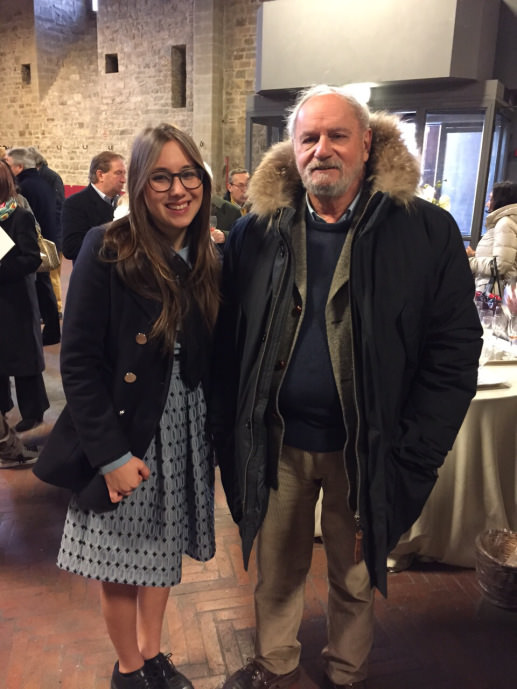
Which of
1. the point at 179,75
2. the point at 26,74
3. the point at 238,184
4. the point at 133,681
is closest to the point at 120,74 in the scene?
the point at 179,75

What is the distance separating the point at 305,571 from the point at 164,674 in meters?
0.60

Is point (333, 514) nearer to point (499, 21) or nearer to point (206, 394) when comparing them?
point (206, 394)

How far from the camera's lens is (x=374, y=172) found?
5.57 feet

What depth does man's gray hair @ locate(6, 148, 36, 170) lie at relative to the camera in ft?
17.2

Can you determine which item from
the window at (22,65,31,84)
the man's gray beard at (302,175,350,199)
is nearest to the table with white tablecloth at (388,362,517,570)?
the man's gray beard at (302,175,350,199)

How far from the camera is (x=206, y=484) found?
6.05 ft

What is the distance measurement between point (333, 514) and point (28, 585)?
5.14 feet

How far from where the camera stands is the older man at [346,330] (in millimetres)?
1605

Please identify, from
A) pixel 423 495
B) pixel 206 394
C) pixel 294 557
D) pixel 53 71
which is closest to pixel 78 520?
pixel 206 394

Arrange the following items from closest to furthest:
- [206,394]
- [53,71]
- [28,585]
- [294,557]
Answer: [206,394] → [294,557] → [28,585] → [53,71]

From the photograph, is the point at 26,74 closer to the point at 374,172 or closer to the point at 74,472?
the point at 374,172

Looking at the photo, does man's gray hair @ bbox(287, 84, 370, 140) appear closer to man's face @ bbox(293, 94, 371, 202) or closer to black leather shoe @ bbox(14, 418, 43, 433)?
man's face @ bbox(293, 94, 371, 202)

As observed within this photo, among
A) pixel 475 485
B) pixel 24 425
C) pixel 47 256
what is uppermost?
pixel 47 256

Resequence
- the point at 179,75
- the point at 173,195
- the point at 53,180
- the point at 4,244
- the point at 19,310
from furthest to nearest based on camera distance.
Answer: the point at 179,75, the point at 53,180, the point at 19,310, the point at 4,244, the point at 173,195
